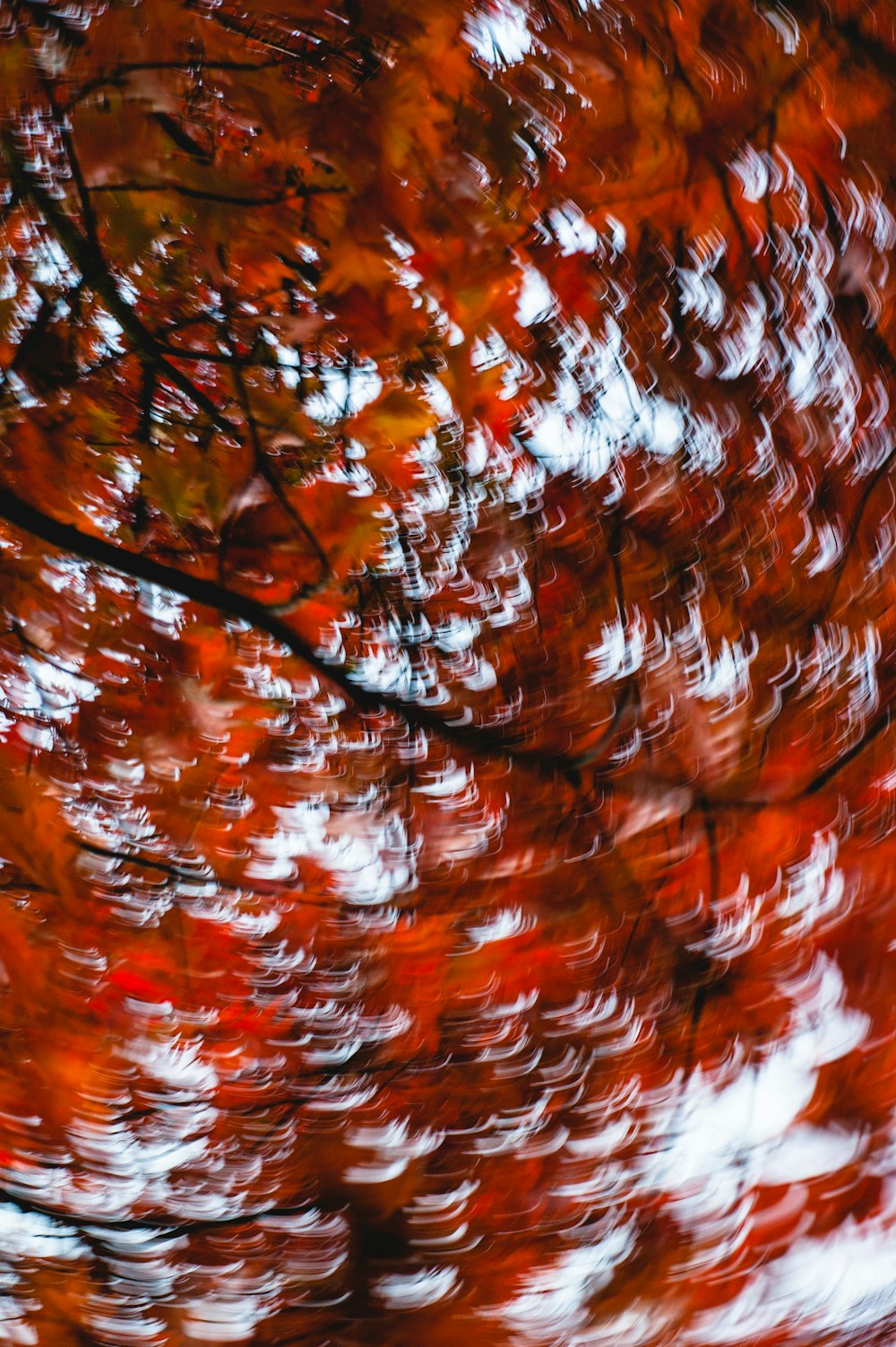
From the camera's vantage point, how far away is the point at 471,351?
724 millimetres

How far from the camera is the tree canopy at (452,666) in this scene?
63cm

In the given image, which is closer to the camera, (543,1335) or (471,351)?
(543,1335)

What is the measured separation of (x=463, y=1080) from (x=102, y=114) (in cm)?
73

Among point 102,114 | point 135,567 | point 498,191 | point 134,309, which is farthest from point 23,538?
point 498,191

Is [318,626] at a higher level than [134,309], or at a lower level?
lower

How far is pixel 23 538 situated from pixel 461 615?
1.04 ft

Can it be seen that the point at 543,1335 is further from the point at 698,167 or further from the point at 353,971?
the point at 698,167

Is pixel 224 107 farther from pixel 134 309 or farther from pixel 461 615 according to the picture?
pixel 461 615

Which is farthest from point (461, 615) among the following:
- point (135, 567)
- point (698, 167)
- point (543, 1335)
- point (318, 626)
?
point (543, 1335)

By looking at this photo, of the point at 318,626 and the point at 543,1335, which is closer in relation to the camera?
the point at 543,1335

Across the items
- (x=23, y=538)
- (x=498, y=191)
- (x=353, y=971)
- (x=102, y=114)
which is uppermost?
(x=102, y=114)

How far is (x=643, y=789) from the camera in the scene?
0.69 meters

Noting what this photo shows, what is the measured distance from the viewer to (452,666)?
0.71 metres

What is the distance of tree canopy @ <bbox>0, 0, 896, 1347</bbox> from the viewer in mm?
634
